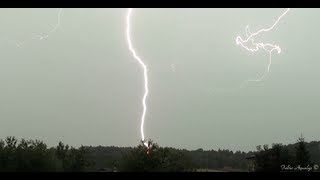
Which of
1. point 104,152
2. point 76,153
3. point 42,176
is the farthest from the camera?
point 104,152

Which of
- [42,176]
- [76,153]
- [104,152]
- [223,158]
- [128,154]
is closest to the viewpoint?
[42,176]

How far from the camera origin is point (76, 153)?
35.3 m

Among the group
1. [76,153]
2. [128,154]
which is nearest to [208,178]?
[128,154]

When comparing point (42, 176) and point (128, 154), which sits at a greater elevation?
point (128, 154)

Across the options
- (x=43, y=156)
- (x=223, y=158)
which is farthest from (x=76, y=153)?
(x=223, y=158)

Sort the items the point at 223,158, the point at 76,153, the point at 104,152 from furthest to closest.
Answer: the point at 223,158, the point at 104,152, the point at 76,153

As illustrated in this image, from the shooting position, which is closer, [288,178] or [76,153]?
[288,178]

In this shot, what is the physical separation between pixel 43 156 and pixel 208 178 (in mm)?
28618

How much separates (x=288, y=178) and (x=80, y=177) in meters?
2.30

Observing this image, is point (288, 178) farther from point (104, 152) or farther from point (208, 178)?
point (104, 152)

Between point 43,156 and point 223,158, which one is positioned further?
point 223,158
